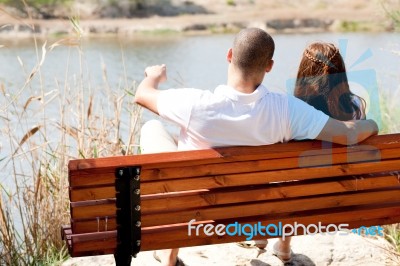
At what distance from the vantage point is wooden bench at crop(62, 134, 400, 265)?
9.41 feet

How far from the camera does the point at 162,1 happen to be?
1471cm

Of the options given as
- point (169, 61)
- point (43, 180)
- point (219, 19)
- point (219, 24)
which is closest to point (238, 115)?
point (43, 180)

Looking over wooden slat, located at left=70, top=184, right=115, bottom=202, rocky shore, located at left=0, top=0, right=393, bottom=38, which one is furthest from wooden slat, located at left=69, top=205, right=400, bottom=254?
rocky shore, located at left=0, top=0, right=393, bottom=38

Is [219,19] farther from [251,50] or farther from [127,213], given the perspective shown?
[127,213]

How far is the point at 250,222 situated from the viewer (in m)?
3.07

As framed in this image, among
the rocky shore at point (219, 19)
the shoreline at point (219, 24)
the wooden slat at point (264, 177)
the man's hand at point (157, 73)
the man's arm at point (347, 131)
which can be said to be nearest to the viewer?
the wooden slat at point (264, 177)

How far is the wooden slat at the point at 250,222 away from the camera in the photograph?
2.96 m

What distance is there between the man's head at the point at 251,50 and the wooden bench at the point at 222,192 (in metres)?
0.26

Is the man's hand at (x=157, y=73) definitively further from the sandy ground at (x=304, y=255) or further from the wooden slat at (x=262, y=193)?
the sandy ground at (x=304, y=255)

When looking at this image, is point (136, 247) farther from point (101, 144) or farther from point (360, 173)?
point (101, 144)

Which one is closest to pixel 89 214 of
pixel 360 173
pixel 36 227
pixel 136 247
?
pixel 136 247

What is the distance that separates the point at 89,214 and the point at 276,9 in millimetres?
12080

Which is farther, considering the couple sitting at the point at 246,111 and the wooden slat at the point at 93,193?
the couple sitting at the point at 246,111

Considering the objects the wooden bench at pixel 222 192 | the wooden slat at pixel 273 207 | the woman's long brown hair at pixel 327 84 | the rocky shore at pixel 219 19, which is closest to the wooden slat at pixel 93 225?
the wooden bench at pixel 222 192
